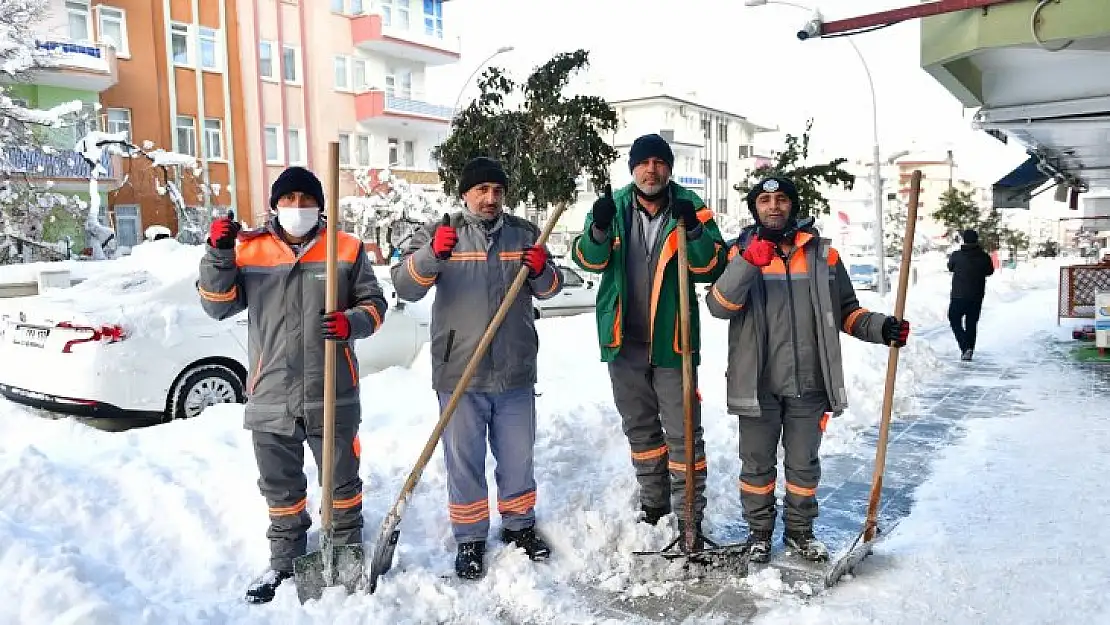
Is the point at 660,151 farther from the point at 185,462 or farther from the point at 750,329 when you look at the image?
the point at 185,462

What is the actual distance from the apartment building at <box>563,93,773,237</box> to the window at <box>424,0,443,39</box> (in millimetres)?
19700

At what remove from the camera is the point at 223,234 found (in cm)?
336

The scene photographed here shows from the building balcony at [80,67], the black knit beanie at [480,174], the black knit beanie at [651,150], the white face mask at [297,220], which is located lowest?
the white face mask at [297,220]

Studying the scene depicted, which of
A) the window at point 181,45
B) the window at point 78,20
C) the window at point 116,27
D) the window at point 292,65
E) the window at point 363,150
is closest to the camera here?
the window at point 78,20

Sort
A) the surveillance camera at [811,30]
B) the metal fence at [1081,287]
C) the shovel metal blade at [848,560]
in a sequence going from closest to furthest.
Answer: the shovel metal blade at [848,560] < the surveillance camera at [811,30] < the metal fence at [1081,287]

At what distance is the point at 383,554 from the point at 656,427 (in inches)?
57.1

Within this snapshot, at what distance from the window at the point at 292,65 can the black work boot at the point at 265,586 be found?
26924 mm

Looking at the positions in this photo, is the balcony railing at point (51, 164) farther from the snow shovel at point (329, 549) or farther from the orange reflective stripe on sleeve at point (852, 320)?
the orange reflective stripe on sleeve at point (852, 320)

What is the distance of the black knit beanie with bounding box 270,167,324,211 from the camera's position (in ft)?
11.6

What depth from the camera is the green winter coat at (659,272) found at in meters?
3.90

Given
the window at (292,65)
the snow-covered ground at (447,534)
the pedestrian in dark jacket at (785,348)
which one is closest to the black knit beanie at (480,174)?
the pedestrian in dark jacket at (785,348)

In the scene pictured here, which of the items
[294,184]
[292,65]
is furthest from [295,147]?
[294,184]

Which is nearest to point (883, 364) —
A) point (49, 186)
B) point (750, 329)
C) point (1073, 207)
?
point (750, 329)

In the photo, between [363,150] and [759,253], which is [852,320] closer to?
[759,253]
